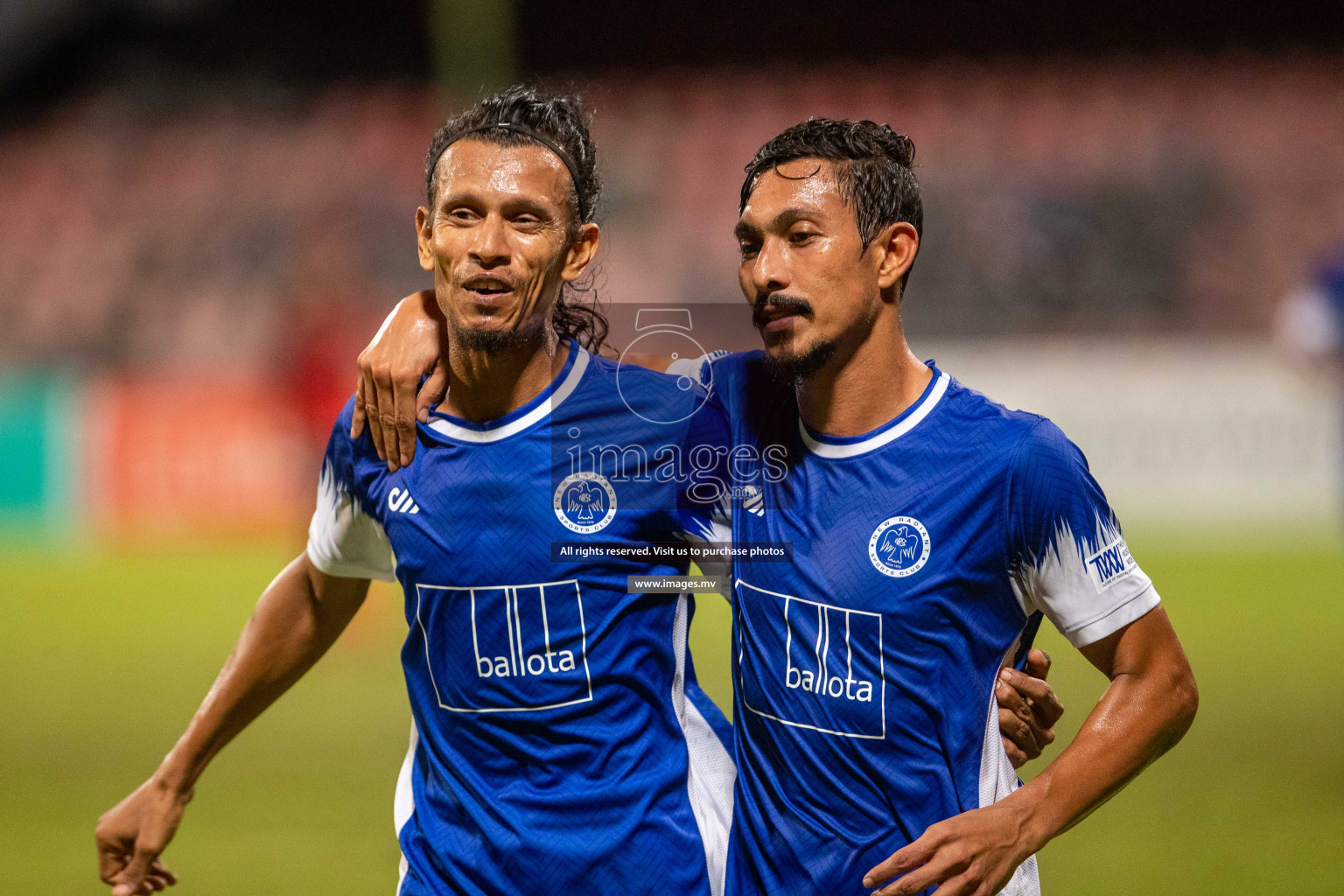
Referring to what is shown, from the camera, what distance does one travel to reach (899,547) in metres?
2.41

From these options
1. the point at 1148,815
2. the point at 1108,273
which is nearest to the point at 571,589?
the point at 1148,815

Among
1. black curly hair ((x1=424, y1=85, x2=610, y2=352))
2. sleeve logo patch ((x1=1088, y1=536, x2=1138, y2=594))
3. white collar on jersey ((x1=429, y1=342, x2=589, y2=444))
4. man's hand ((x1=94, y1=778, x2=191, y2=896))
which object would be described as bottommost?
man's hand ((x1=94, y1=778, x2=191, y2=896))

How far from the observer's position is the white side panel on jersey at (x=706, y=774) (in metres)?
2.54

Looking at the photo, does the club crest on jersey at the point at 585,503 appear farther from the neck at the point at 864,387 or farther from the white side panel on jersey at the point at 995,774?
the white side panel on jersey at the point at 995,774

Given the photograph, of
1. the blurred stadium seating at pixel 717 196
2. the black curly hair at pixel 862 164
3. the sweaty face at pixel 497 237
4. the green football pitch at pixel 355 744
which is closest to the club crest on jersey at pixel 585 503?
the sweaty face at pixel 497 237

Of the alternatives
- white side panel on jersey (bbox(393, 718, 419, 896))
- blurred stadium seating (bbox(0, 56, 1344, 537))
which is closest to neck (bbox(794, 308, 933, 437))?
white side panel on jersey (bbox(393, 718, 419, 896))

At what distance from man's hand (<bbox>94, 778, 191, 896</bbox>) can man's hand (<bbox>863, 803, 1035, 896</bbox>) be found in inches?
60.2

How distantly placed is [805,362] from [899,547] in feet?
1.26

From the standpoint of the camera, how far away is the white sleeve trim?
2.34 meters

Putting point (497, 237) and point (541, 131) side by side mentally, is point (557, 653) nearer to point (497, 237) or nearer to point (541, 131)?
point (497, 237)

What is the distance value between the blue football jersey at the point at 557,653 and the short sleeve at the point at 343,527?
0.23ft

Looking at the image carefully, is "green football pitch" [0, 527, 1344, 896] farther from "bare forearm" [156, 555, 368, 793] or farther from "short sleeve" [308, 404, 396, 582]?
"short sleeve" [308, 404, 396, 582]

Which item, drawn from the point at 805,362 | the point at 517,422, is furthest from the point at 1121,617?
the point at 517,422

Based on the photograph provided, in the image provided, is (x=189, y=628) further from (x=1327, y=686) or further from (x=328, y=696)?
(x=1327, y=686)
